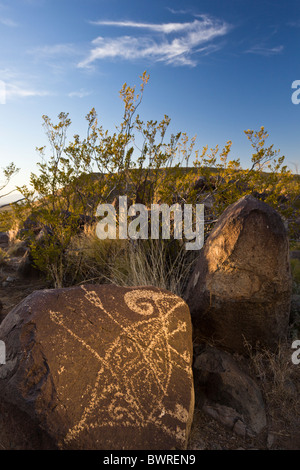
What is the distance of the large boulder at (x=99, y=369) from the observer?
78.5 inches

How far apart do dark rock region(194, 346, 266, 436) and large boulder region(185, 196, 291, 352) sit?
1.08 feet

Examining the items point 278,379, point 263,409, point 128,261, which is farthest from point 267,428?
point 128,261

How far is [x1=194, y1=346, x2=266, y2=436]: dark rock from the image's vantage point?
2551 mm

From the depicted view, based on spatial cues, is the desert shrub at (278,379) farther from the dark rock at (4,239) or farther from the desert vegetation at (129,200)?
the dark rock at (4,239)

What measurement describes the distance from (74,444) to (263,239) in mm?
Answer: 2210

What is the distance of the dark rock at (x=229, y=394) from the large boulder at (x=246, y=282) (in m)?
0.33

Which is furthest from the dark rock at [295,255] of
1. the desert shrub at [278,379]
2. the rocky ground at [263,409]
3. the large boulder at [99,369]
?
the large boulder at [99,369]

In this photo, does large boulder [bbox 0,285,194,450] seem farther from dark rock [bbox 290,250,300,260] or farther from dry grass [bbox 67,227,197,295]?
dark rock [bbox 290,250,300,260]

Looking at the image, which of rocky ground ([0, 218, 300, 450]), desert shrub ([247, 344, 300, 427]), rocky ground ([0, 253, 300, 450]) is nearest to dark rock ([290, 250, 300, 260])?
rocky ground ([0, 218, 300, 450])

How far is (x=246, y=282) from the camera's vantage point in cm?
304

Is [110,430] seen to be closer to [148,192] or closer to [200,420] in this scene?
[200,420]

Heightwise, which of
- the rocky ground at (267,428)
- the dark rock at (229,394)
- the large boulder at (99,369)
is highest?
the large boulder at (99,369)
